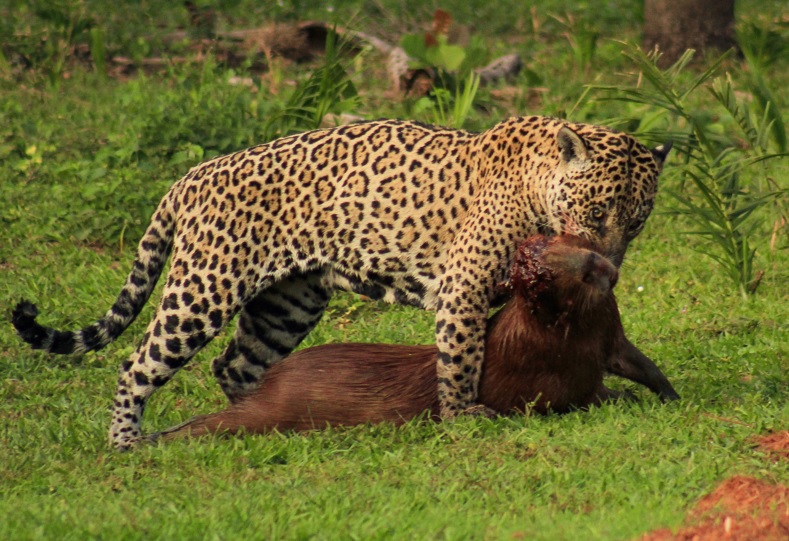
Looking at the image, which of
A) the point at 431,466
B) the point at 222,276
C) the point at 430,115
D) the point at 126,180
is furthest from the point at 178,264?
the point at 430,115

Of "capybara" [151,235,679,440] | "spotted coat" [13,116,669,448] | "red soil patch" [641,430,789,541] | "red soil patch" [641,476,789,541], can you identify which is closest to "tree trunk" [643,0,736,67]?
"spotted coat" [13,116,669,448]

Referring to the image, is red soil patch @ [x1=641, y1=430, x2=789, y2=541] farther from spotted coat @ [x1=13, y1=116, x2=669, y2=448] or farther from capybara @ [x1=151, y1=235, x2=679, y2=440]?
spotted coat @ [x1=13, y1=116, x2=669, y2=448]

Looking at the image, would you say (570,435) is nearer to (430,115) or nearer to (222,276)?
(222,276)

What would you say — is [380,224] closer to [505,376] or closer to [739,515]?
[505,376]

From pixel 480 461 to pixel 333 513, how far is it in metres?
0.90

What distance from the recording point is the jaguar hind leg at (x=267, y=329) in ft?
22.6

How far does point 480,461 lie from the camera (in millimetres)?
5652

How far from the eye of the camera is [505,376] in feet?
20.9

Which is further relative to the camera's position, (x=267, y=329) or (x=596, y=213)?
(x=267, y=329)

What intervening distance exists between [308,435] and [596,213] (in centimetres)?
172

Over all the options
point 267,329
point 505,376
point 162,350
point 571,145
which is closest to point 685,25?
point 571,145

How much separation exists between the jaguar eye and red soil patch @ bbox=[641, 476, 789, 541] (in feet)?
5.16

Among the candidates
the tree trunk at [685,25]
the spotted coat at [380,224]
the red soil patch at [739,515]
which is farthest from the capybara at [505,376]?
the tree trunk at [685,25]

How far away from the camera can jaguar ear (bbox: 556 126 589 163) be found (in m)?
6.12
